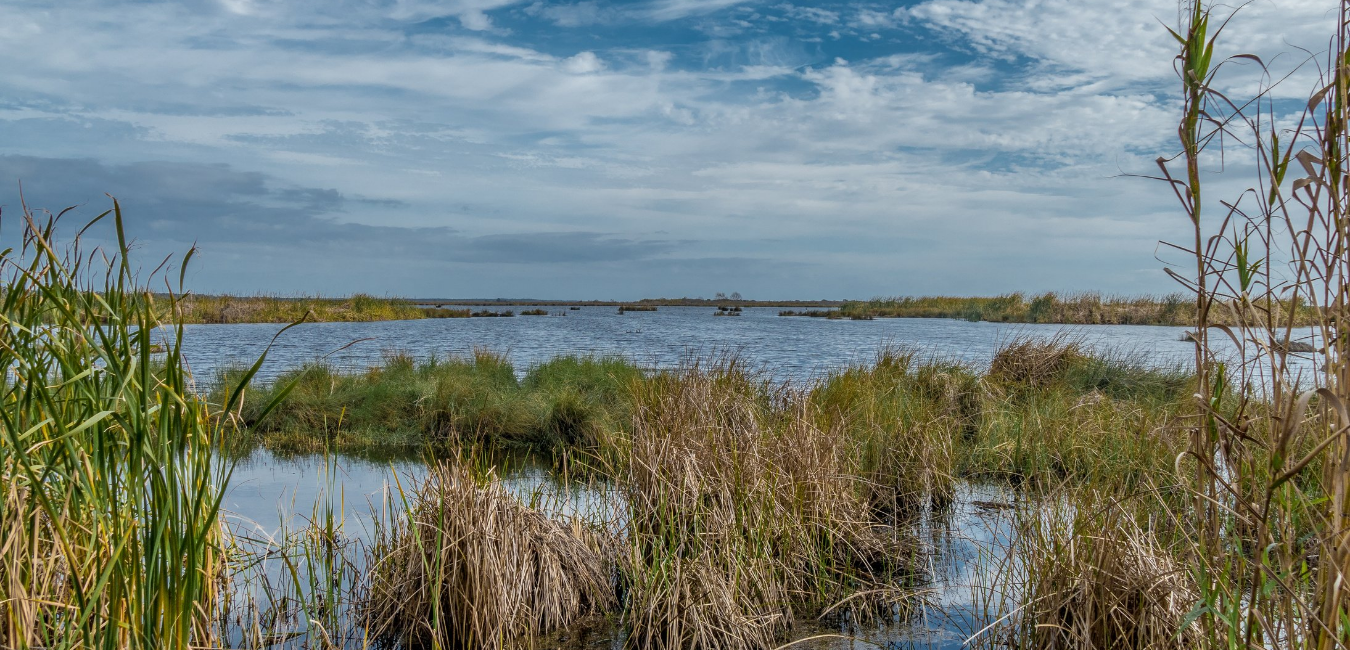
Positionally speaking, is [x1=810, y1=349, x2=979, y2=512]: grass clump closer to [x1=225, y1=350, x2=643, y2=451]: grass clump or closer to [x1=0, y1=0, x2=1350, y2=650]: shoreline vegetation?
[x1=0, y1=0, x2=1350, y2=650]: shoreline vegetation

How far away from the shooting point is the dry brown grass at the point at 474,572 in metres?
3.82

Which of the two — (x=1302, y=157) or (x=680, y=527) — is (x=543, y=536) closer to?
(x=680, y=527)

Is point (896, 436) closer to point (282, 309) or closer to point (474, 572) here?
point (474, 572)

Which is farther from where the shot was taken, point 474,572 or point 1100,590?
point 474,572

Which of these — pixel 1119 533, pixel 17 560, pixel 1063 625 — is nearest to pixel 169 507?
pixel 17 560

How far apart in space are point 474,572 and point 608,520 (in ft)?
4.10

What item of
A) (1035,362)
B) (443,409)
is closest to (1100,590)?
(443,409)

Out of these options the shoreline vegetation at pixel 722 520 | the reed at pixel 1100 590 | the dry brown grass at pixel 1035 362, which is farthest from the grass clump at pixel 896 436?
the dry brown grass at pixel 1035 362

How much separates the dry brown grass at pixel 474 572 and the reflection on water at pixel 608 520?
21cm

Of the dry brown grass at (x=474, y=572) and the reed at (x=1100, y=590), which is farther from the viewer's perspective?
the dry brown grass at (x=474, y=572)

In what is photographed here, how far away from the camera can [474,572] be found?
3.80 m

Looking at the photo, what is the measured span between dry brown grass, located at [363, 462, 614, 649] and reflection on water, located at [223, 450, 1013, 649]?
21 cm

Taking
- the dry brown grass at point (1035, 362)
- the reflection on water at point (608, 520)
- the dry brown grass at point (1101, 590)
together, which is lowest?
the reflection on water at point (608, 520)

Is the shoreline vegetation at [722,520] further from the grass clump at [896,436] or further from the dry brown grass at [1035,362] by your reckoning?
the dry brown grass at [1035,362]
